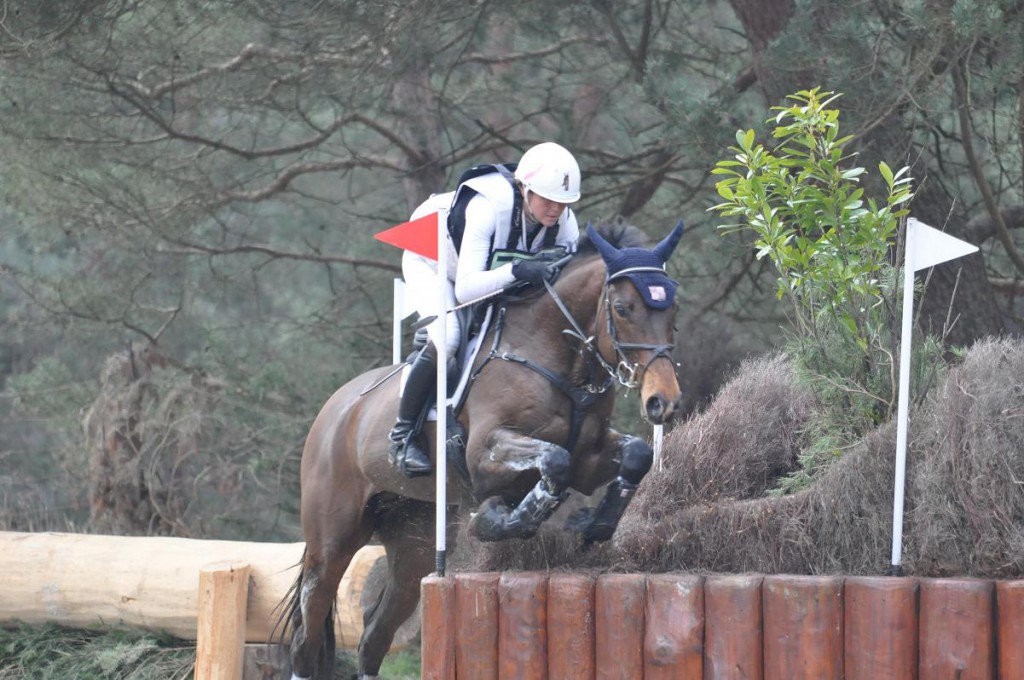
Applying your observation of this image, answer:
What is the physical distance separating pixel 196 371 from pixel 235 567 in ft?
17.4

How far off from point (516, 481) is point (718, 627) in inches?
37.6

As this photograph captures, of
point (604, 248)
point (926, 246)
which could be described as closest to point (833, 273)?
point (926, 246)

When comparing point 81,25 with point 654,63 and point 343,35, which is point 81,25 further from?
point 654,63

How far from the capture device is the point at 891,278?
5.02 metres

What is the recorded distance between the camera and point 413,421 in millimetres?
5375

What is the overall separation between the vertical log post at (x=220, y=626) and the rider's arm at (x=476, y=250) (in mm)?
2666

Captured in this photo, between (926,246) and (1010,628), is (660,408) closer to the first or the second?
(926,246)

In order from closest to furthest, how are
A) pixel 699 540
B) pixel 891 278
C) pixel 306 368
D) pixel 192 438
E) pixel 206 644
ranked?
pixel 699 540 → pixel 891 278 → pixel 206 644 → pixel 192 438 → pixel 306 368

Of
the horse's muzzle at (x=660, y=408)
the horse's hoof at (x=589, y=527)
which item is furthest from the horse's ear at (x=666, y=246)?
the horse's hoof at (x=589, y=527)

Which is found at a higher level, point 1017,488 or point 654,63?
point 654,63

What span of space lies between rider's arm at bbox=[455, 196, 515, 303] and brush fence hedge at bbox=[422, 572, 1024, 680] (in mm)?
1168

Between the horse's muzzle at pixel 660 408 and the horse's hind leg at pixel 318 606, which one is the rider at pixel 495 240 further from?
the horse's hind leg at pixel 318 606

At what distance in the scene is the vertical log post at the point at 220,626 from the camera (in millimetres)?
6812

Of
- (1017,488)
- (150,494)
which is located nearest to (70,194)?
(150,494)
